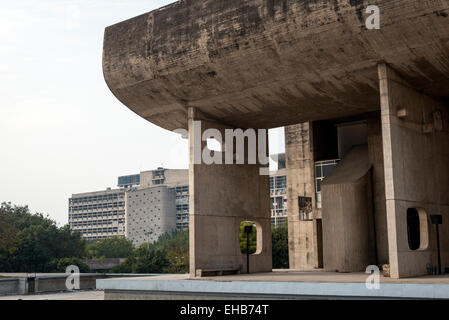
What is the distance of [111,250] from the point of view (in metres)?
97.1

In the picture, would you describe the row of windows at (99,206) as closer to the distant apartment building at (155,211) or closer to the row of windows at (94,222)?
the row of windows at (94,222)

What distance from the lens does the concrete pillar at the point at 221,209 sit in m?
23.9

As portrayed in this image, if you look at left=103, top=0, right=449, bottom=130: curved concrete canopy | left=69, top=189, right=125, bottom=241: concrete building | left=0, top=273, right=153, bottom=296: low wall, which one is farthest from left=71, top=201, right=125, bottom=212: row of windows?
left=103, top=0, right=449, bottom=130: curved concrete canopy

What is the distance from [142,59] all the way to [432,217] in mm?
12773

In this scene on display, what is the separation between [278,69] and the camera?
68.5ft

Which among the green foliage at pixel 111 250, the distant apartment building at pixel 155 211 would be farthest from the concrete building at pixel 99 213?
the green foliage at pixel 111 250

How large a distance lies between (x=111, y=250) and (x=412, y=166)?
82889mm

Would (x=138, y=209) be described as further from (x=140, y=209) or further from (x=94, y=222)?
(x=94, y=222)

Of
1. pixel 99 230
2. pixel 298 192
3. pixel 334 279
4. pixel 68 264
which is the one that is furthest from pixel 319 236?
pixel 99 230

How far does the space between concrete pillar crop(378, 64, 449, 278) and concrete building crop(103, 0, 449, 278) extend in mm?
48

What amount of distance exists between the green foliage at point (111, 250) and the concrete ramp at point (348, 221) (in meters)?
74.2
